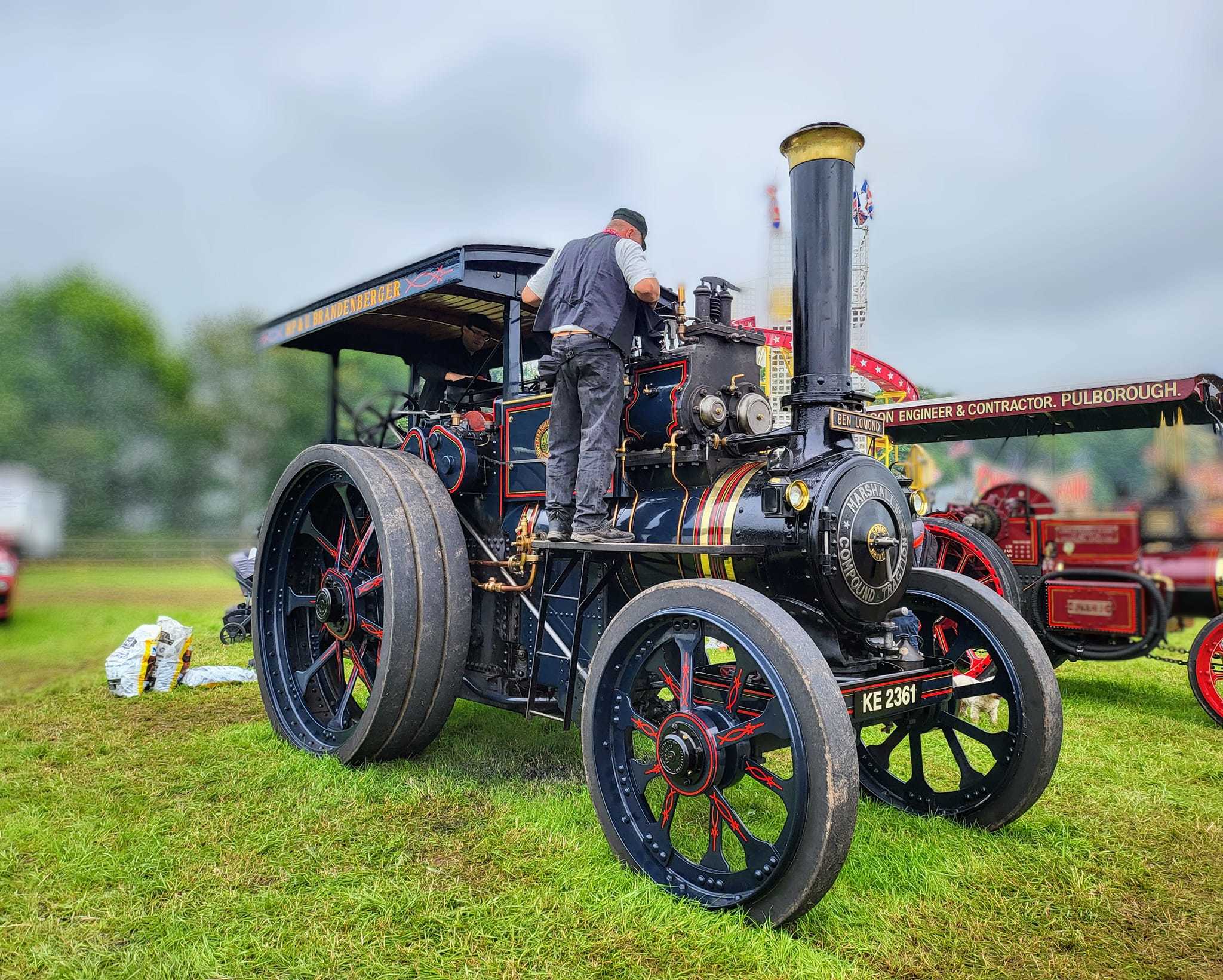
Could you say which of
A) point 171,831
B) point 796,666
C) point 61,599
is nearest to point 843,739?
point 796,666

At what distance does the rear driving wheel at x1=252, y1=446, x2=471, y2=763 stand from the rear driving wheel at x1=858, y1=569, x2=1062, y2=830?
1.89 metres

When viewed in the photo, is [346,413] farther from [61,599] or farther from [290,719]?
[61,599]

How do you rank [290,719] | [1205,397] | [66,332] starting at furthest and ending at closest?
[1205,397] → [290,719] → [66,332]

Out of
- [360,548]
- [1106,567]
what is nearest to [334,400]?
[360,548]

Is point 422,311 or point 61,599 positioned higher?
point 422,311

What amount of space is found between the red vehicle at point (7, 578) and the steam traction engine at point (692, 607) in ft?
5.28

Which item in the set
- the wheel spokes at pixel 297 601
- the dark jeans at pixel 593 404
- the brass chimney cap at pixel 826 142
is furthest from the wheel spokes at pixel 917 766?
the wheel spokes at pixel 297 601

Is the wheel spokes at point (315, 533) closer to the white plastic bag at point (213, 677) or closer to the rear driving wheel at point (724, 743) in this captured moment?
the white plastic bag at point (213, 677)

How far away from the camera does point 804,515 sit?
286 cm

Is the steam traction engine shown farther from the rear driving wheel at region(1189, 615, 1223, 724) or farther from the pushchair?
the pushchair

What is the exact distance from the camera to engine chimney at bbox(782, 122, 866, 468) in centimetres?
304

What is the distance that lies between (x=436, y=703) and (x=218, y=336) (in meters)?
1.87

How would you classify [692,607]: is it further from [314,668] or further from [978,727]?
[314,668]

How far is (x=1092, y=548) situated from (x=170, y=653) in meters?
5.76
